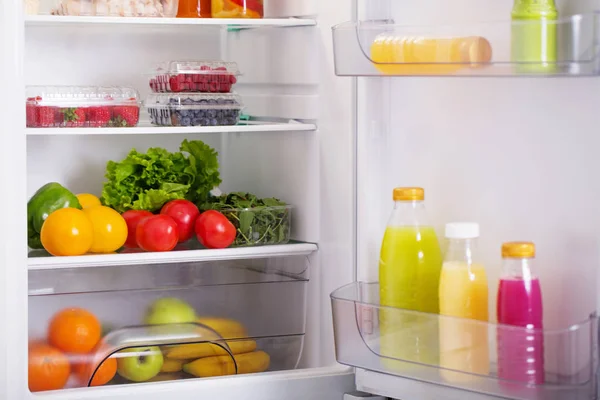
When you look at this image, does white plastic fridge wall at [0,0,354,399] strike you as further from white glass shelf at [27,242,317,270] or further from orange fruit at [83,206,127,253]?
orange fruit at [83,206,127,253]

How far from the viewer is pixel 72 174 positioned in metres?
2.39

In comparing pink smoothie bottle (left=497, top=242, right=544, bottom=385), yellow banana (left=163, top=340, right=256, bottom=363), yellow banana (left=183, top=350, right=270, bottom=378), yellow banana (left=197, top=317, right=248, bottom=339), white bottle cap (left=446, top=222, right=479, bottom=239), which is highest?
white bottle cap (left=446, top=222, right=479, bottom=239)

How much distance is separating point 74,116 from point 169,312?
0.48 metres

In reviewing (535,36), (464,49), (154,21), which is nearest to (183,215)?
(154,21)

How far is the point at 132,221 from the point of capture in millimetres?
2068

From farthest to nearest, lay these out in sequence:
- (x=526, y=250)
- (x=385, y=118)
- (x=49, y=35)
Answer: (x=49, y=35)
(x=385, y=118)
(x=526, y=250)

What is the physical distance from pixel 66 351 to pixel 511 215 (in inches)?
38.5

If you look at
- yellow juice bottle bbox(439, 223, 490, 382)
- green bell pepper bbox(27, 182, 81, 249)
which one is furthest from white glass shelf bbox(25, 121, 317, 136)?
yellow juice bottle bbox(439, 223, 490, 382)

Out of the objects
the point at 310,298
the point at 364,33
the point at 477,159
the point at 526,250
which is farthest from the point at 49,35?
the point at 526,250

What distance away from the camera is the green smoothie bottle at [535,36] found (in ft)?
4.24

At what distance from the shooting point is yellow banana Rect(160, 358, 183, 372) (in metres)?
1.99

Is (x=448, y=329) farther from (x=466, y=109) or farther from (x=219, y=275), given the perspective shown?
(x=219, y=275)

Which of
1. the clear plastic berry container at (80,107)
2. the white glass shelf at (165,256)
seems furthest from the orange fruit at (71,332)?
the clear plastic berry container at (80,107)

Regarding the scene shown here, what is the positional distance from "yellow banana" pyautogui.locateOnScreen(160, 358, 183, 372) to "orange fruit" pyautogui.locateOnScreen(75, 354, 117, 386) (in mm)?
116
